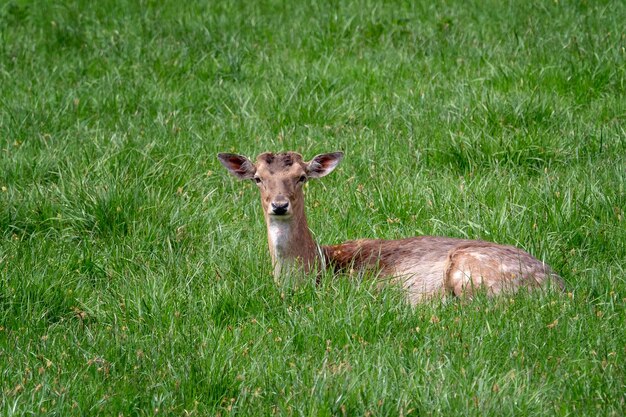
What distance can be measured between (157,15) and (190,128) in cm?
312

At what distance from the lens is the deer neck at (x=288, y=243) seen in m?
7.25

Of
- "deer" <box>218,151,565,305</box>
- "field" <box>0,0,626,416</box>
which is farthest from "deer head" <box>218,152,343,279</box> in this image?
"field" <box>0,0,626,416</box>

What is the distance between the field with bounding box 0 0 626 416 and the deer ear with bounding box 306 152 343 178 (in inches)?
22.2

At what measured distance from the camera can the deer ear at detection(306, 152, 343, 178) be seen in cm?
760

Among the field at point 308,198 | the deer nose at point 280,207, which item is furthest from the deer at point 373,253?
the field at point 308,198

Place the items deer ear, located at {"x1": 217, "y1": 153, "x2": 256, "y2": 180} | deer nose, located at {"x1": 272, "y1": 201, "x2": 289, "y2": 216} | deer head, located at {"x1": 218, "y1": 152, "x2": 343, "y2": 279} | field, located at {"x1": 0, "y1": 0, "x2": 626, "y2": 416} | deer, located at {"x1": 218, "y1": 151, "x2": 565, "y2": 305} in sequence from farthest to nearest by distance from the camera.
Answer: deer ear, located at {"x1": 217, "y1": 153, "x2": 256, "y2": 180}
deer head, located at {"x1": 218, "y1": 152, "x2": 343, "y2": 279}
deer nose, located at {"x1": 272, "y1": 201, "x2": 289, "y2": 216}
deer, located at {"x1": 218, "y1": 151, "x2": 565, "y2": 305}
field, located at {"x1": 0, "y1": 0, "x2": 626, "y2": 416}

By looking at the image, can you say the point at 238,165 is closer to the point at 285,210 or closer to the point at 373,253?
the point at 285,210

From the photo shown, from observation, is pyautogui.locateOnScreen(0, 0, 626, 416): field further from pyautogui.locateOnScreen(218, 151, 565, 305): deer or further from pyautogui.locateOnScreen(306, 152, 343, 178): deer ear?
pyautogui.locateOnScreen(306, 152, 343, 178): deer ear

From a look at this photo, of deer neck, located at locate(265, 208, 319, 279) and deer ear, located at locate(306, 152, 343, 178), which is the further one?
deer ear, located at locate(306, 152, 343, 178)

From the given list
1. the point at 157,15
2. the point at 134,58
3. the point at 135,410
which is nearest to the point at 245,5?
the point at 157,15

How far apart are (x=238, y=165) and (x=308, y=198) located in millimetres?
952

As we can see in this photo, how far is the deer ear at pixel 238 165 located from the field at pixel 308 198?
16.4 inches

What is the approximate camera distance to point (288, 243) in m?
7.29

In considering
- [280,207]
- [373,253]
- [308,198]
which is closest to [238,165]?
[280,207]
